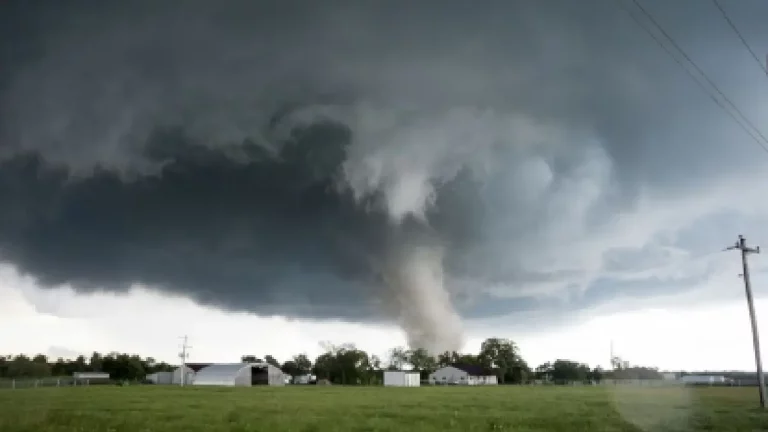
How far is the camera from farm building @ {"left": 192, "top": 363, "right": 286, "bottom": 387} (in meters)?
145

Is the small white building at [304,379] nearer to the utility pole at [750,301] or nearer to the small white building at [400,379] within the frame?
the small white building at [400,379]

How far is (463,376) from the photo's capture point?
173 meters

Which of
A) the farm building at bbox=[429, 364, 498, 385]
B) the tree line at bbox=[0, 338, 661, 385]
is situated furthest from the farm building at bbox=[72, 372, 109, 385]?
the farm building at bbox=[429, 364, 498, 385]

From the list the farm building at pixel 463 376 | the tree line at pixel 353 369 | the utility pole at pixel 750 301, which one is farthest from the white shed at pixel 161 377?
the utility pole at pixel 750 301

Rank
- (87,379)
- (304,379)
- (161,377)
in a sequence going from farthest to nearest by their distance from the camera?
(304,379), (161,377), (87,379)

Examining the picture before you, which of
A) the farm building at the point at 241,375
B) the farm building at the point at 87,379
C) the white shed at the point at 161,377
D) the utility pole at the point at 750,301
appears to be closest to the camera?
the utility pole at the point at 750,301

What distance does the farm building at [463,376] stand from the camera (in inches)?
6693

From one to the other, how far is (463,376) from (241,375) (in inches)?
2297

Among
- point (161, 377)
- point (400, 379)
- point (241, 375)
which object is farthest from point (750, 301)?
point (161, 377)

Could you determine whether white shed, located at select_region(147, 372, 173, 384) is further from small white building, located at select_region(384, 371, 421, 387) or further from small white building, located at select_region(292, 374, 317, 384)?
small white building, located at select_region(384, 371, 421, 387)

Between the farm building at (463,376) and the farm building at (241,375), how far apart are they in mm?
42455

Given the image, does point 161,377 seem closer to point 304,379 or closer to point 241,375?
point 241,375

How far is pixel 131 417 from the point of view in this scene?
101 feet

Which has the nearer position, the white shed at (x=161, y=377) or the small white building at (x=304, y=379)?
the white shed at (x=161, y=377)
